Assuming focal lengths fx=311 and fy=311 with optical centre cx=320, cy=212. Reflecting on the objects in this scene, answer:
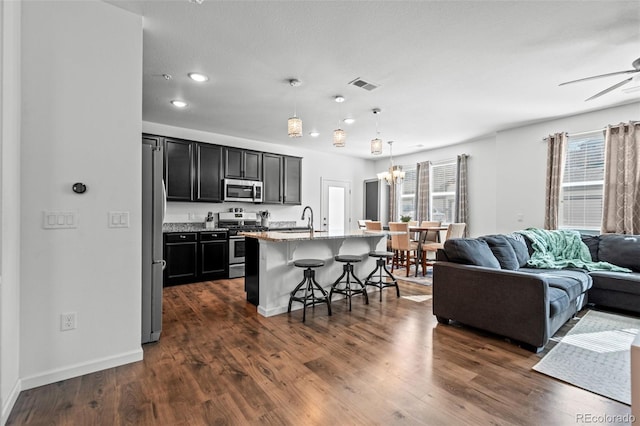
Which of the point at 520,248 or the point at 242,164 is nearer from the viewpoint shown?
the point at 520,248

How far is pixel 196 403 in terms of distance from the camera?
1846mm

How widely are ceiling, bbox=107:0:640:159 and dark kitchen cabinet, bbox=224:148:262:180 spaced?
2.94 feet

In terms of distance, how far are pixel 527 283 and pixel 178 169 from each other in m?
5.04

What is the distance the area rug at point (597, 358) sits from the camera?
2.05 meters

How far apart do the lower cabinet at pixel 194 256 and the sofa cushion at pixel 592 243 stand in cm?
536

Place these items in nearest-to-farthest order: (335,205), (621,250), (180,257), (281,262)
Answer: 1. (281,262)
2. (621,250)
3. (180,257)
4. (335,205)

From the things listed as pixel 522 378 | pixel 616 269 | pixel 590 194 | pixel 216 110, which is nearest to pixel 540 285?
pixel 522 378

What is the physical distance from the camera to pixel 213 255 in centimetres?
522

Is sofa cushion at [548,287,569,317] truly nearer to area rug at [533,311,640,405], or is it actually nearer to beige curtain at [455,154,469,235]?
area rug at [533,311,640,405]

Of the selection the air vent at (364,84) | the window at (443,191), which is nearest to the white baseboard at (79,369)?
the air vent at (364,84)

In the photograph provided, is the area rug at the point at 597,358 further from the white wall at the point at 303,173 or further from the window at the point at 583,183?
the white wall at the point at 303,173

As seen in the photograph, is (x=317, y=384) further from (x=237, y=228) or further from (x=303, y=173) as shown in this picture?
(x=303, y=173)

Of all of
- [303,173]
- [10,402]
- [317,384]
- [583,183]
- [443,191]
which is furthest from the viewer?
[303,173]

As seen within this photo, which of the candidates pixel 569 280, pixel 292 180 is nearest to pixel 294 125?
pixel 292 180
